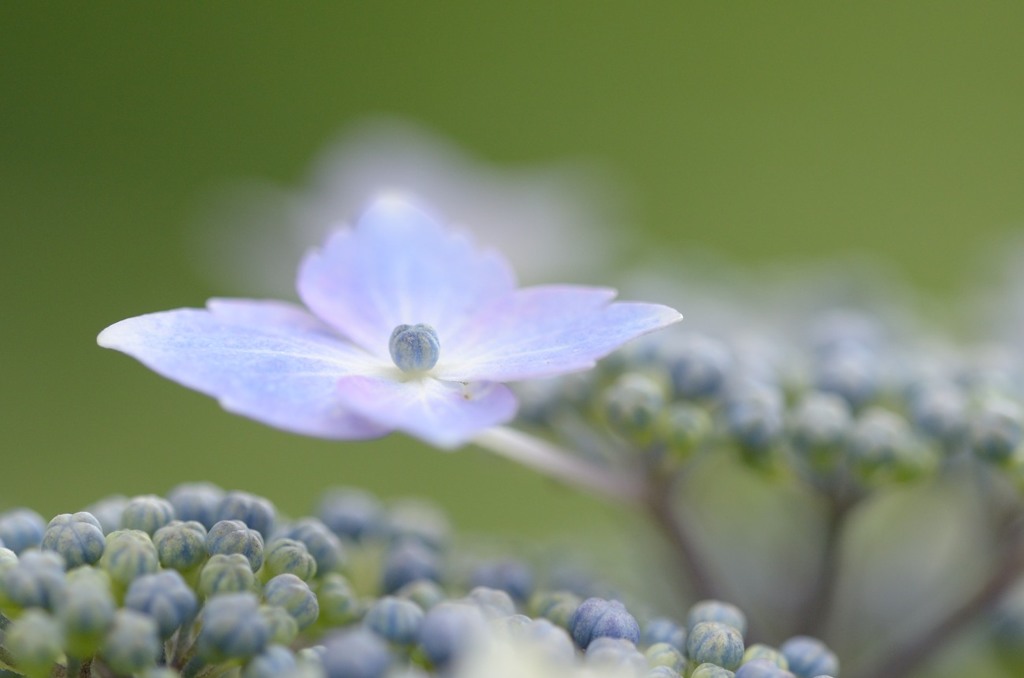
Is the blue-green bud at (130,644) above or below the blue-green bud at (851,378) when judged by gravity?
below

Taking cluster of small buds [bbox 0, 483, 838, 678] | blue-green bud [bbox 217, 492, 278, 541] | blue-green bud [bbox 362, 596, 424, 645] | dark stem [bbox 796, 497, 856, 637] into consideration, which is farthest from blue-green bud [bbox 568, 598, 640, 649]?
dark stem [bbox 796, 497, 856, 637]

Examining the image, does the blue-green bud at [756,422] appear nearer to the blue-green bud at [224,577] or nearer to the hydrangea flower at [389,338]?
the hydrangea flower at [389,338]

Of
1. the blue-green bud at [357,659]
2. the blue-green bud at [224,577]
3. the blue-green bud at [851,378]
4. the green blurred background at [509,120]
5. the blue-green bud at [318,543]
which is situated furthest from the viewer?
the green blurred background at [509,120]

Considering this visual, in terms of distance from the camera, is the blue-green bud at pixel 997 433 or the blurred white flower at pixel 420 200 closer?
the blue-green bud at pixel 997 433

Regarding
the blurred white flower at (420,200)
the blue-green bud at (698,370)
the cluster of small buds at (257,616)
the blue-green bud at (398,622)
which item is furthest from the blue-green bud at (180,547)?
the blurred white flower at (420,200)

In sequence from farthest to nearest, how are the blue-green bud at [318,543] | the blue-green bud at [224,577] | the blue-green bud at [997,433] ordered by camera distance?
the blue-green bud at [997,433] → the blue-green bud at [318,543] → the blue-green bud at [224,577]

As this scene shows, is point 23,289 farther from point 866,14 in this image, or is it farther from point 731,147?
point 866,14

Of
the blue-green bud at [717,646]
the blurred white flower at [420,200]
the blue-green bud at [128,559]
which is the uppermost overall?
the blurred white flower at [420,200]

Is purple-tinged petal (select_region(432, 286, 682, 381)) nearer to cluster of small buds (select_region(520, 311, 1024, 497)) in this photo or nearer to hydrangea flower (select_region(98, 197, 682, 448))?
hydrangea flower (select_region(98, 197, 682, 448))
